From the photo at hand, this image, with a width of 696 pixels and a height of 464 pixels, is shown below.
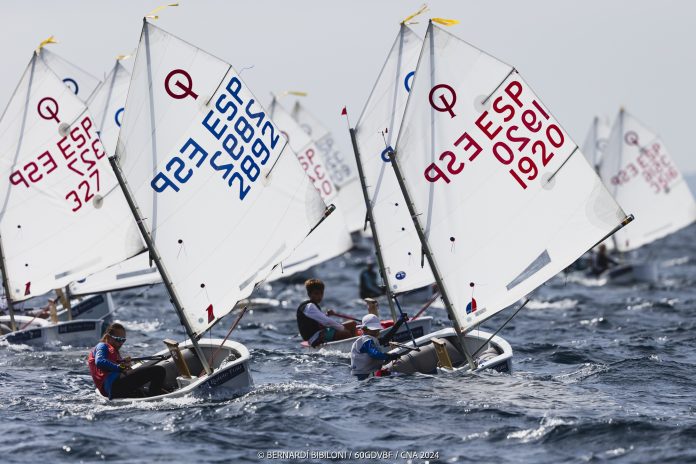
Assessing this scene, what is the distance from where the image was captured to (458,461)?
1193 centimetres

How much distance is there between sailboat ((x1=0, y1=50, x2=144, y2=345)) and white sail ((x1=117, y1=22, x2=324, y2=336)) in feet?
23.2

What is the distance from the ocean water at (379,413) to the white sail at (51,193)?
2.47 m

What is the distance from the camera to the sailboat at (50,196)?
2309 cm

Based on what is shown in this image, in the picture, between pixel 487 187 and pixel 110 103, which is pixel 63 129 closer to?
pixel 110 103

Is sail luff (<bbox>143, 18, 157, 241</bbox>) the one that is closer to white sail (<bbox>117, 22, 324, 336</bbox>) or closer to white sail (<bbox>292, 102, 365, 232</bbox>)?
white sail (<bbox>117, 22, 324, 336</bbox>)

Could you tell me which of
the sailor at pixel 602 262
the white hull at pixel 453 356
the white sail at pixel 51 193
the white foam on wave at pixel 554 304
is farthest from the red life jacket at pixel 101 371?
the sailor at pixel 602 262

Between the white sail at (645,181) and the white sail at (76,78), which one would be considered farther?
the white sail at (645,181)

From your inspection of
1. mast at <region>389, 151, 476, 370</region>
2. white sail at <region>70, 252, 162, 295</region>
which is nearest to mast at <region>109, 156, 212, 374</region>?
mast at <region>389, 151, 476, 370</region>

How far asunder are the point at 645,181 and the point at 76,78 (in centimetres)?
2156

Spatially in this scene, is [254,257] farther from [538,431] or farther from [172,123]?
[538,431]

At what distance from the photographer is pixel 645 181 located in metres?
40.4

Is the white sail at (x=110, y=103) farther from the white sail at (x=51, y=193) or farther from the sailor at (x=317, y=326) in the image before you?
the sailor at (x=317, y=326)

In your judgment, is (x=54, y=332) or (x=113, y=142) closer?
(x=54, y=332)

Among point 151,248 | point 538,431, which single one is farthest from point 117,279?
point 538,431
